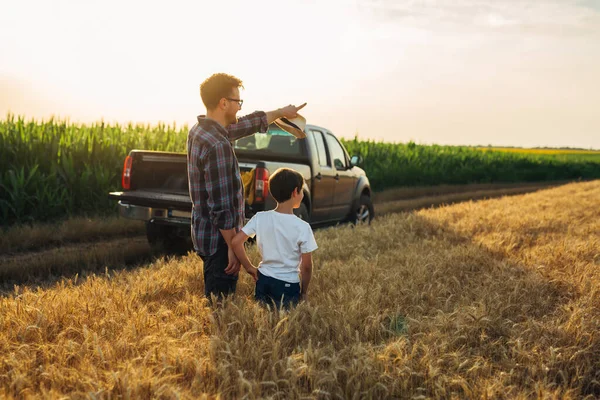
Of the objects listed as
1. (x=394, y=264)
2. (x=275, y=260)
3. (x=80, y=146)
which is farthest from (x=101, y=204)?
(x=275, y=260)

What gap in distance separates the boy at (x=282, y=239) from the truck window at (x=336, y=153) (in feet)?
19.7

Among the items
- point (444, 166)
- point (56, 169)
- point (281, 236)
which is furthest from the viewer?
point (444, 166)

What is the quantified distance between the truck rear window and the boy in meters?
5.08

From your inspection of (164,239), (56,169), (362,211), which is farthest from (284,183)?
(56,169)

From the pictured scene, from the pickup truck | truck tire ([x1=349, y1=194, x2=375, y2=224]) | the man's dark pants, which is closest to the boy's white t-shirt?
the man's dark pants

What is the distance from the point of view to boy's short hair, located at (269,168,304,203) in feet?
14.5

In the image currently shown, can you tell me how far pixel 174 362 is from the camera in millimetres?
3619

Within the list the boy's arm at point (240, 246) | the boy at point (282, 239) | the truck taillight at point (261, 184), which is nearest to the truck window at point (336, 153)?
the truck taillight at point (261, 184)

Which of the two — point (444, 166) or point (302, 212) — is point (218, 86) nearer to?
point (302, 212)

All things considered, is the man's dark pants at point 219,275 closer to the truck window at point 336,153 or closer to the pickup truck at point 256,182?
the pickup truck at point 256,182

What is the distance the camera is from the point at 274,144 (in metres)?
9.72

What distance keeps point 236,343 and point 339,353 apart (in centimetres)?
65

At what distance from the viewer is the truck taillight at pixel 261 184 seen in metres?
7.70

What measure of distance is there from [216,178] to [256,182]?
326cm
